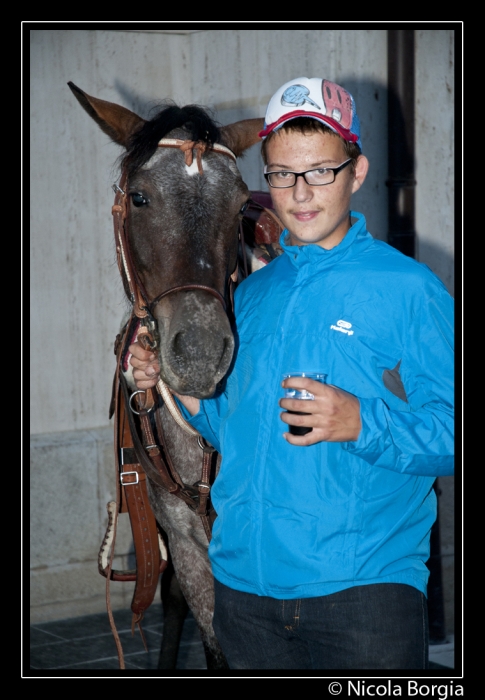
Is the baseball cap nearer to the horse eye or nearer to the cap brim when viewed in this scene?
the cap brim

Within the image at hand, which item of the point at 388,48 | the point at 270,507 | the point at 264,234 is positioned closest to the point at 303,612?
the point at 270,507

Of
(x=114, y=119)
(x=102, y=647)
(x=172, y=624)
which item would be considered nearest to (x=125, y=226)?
(x=114, y=119)

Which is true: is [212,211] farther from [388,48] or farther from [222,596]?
[388,48]

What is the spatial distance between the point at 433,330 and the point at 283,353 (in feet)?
1.07

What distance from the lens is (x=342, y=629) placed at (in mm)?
1629

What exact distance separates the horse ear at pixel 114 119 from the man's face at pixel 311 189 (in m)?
0.95

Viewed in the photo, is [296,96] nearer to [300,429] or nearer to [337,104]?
[337,104]

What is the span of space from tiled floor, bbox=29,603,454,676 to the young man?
2.76 m

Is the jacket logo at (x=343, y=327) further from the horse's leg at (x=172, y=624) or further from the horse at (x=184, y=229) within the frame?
the horse's leg at (x=172, y=624)

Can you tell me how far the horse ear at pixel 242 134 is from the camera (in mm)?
2717

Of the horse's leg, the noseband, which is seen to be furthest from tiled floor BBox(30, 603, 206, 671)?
the noseband

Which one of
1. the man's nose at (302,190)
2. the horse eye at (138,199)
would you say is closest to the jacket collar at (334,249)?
the man's nose at (302,190)

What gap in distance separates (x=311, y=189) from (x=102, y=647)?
3.62 meters
